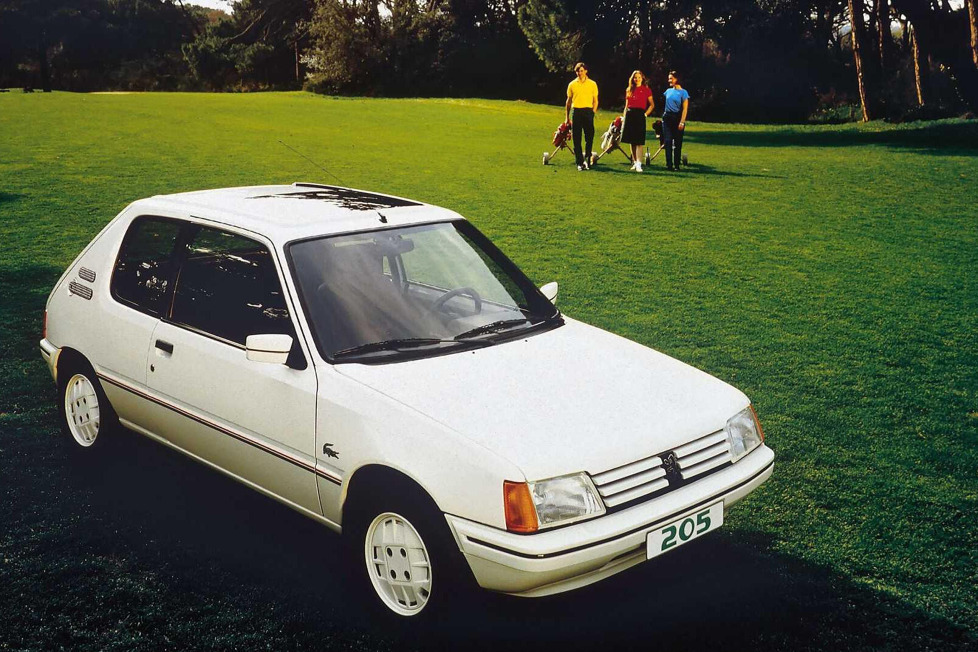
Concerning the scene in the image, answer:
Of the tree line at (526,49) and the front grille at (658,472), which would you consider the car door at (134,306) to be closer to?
the front grille at (658,472)

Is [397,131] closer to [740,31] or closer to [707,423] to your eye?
[740,31]

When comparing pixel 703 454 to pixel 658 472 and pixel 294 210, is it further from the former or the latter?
pixel 294 210

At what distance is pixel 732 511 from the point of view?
4.93 m

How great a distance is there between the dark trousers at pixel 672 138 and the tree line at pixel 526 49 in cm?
1378

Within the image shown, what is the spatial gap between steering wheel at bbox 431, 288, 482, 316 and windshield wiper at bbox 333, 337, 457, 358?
407mm

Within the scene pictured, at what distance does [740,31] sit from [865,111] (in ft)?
27.5

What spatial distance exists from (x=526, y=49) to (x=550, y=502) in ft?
191

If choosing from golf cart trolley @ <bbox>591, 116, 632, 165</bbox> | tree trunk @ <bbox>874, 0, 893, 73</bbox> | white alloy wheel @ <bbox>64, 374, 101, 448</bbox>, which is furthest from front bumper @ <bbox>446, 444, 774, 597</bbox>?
tree trunk @ <bbox>874, 0, 893, 73</bbox>

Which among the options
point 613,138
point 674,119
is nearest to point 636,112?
point 674,119

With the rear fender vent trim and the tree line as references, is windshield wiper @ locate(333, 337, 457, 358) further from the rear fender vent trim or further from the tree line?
the tree line

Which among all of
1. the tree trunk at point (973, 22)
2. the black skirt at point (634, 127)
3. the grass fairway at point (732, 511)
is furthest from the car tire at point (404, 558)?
the tree trunk at point (973, 22)

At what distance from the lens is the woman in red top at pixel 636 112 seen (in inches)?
747

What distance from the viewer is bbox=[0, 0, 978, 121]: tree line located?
129 ft

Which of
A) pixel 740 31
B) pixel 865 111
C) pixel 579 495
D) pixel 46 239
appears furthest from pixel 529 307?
pixel 740 31
